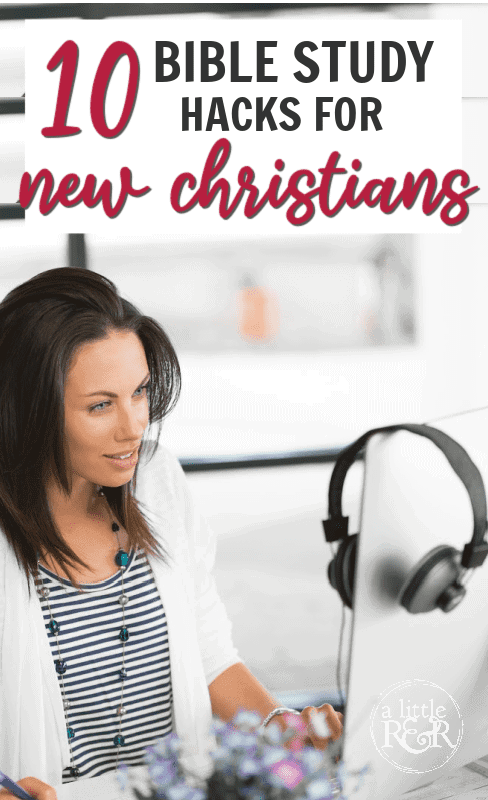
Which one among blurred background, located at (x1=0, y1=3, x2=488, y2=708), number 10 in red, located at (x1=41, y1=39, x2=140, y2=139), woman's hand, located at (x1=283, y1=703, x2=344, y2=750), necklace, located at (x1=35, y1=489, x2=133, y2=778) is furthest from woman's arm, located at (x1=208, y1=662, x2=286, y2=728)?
number 10 in red, located at (x1=41, y1=39, x2=140, y2=139)

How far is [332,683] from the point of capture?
2.20m

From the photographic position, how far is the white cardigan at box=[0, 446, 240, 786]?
1141 millimetres

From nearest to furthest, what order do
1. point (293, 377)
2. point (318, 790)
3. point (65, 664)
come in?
point (318, 790) < point (65, 664) < point (293, 377)

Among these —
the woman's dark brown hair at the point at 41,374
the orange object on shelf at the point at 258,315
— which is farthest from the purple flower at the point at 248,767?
the orange object on shelf at the point at 258,315

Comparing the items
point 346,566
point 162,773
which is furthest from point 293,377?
point 162,773

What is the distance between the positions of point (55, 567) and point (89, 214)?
710 mm

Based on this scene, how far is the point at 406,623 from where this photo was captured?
2.34ft

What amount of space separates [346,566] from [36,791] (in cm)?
43

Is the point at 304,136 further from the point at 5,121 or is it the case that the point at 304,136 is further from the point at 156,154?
the point at 5,121

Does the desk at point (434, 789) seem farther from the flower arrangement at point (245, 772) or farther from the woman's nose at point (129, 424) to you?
the woman's nose at point (129, 424)

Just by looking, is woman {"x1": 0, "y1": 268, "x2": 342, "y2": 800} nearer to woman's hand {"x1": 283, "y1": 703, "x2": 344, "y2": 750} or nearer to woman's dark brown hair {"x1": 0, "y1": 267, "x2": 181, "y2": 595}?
woman's dark brown hair {"x1": 0, "y1": 267, "x2": 181, "y2": 595}

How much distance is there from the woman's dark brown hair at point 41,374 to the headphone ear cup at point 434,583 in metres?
0.57

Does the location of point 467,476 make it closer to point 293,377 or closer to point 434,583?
point 434,583

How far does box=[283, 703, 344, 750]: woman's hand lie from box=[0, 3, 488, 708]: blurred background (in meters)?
0.82
